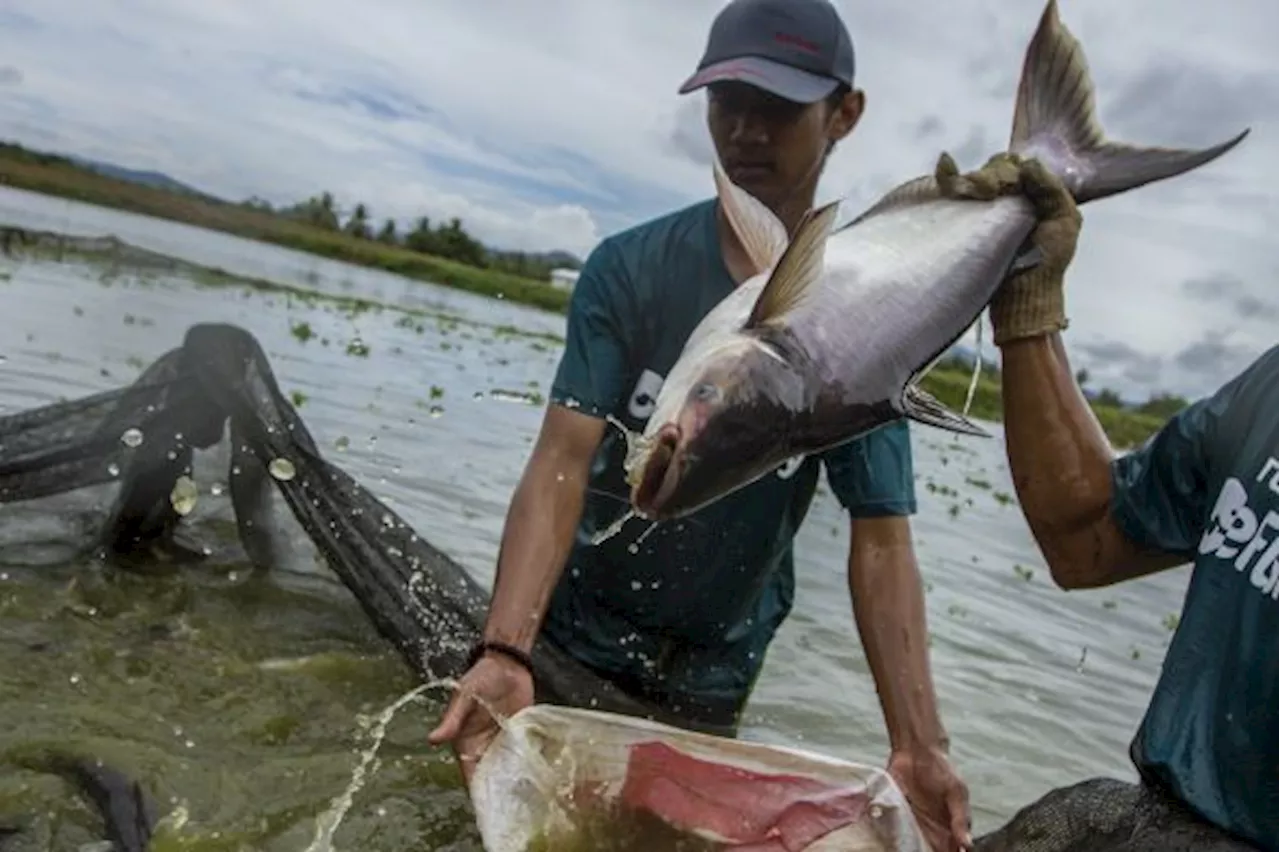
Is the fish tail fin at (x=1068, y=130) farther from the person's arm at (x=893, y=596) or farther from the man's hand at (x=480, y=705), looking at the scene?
the man's hand at (x=480, y=705)

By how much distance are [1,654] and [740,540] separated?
2.55 metres

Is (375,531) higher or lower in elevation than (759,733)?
higher

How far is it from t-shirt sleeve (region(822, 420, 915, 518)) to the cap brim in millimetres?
930

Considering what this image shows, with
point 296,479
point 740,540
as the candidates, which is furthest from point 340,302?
point 740,540

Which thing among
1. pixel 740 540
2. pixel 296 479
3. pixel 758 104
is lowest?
pixel 296 479

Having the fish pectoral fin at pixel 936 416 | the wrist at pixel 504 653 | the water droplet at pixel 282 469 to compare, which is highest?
the fish pectoral fin at pixel 936 416

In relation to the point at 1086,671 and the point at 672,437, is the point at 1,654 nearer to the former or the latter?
the point at 672,437

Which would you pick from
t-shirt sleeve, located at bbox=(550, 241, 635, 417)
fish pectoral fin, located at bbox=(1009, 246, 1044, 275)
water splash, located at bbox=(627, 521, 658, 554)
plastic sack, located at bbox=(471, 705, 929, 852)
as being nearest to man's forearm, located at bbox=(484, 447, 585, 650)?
t-shirt sleeve, located at bbox=(550, 241, 635, 417)

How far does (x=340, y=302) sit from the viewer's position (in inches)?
1212

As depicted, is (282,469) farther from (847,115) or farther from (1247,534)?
(1247,534)

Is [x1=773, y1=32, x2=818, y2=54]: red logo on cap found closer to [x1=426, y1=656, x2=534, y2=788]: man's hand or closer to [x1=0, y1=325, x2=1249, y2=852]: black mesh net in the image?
[x1=426, y1=656, x2=534, y2=788]: man's hand

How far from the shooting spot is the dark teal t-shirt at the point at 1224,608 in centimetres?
240


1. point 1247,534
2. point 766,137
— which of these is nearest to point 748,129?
point 766,137

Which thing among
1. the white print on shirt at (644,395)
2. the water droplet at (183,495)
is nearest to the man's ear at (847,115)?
the white print on shirt at (644,395)
